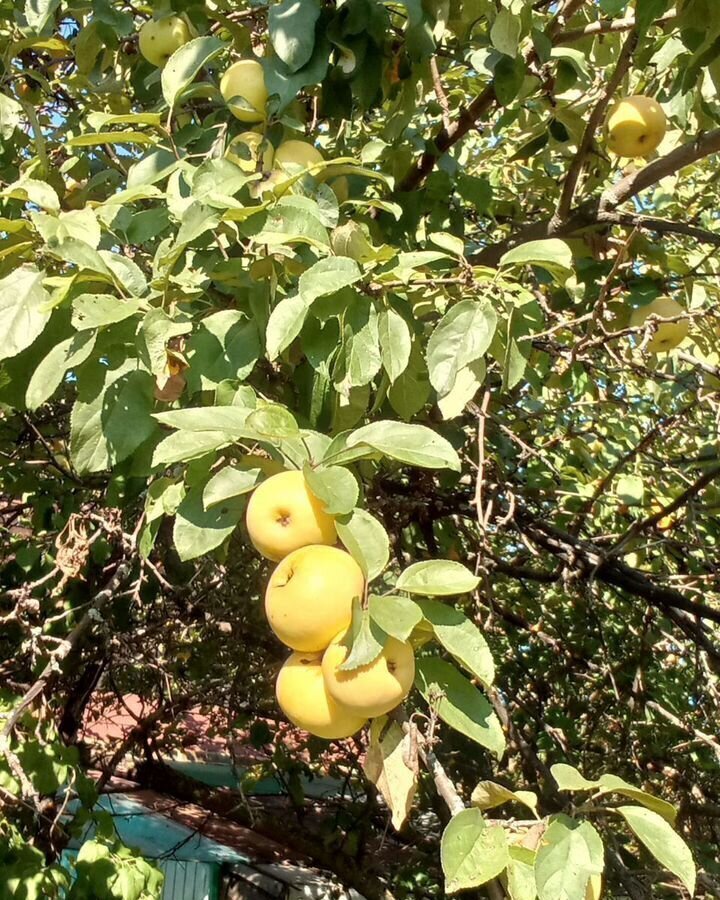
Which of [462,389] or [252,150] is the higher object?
[252,150]

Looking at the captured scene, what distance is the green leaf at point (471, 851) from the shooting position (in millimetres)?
904

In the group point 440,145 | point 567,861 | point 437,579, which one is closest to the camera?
point 567,861

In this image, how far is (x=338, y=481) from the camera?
99 centimetres

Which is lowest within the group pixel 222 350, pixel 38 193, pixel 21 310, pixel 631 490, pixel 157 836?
pixel 157 836

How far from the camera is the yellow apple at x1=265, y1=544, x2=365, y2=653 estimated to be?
3.19 feet

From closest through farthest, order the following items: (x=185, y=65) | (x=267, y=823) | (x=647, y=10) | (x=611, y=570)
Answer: (x=185, y=65)
(x=647, y=10)
(x=611, y=570)
(x=267, y=823)

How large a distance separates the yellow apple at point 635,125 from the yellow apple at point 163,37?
959 millimetres

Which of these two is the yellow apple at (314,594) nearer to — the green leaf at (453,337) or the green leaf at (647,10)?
the green leaf at (453,337)

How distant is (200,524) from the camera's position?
3.68 ft

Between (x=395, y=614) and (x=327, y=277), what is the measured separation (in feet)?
1.42

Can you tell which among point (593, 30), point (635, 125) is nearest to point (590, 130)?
point (635, 125)

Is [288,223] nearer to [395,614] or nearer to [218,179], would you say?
[218,179]

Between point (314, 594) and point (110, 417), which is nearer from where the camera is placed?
point (314, 594)

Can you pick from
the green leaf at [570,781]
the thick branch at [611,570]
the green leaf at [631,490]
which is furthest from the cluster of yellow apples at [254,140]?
the green leaf at [631,490]
